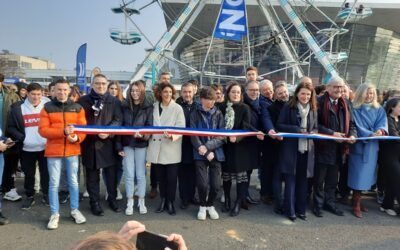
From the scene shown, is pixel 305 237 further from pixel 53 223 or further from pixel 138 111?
pixel 53 223

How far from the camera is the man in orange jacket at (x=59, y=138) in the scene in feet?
14.3

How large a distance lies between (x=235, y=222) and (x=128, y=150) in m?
1.98

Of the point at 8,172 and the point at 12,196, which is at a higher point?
the point at 8,172

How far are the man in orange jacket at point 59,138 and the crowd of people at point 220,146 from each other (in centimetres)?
8

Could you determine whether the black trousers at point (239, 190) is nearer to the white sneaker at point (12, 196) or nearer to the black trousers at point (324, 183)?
the black trousers at point (324, 183)

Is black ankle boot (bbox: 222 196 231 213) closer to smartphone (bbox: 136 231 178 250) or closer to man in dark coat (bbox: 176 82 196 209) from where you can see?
man in dark coat (bbox: 176 82 196 209)

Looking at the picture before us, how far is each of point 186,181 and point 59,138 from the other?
210cm

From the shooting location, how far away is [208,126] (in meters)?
5.00

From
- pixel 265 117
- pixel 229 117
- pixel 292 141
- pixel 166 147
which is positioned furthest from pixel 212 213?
pixel 265 117

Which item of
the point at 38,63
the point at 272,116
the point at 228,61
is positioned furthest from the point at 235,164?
the point at 38,63

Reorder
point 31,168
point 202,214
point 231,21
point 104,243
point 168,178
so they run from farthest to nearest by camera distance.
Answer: point 231,21, point 31,168, point 168,178, point 202,214, point 104,243

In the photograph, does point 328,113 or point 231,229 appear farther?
point 328,113

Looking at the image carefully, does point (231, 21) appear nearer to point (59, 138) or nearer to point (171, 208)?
point (171, 208)

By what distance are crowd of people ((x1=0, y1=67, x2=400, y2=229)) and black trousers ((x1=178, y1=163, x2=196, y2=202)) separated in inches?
0.7
